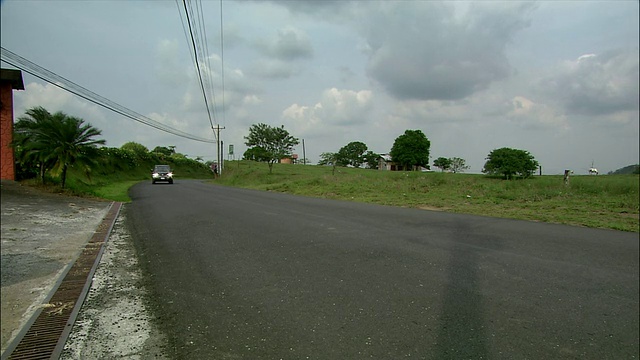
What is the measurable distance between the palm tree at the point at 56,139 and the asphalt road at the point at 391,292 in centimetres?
976

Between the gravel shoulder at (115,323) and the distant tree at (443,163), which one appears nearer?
the gravel shoulder at (115,323)

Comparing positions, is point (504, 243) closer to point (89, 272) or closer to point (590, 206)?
point (89, 272)

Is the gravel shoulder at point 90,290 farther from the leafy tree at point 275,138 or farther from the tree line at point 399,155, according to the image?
the leafy tree at point 275,138

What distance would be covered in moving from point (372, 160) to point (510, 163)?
57136 millimetres

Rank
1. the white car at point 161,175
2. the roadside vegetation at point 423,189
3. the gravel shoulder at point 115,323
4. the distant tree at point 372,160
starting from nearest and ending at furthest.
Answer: the gravel shoulder at point 115,323 → the roadside vegetation at point 423,189 → the white car at point 161,175 → the distant tree at point 372,160

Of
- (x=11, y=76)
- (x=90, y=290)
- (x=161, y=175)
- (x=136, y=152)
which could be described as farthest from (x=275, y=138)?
(x=90, y=290)

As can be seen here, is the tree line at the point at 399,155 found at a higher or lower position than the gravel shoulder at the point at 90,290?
higher

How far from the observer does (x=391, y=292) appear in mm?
4441

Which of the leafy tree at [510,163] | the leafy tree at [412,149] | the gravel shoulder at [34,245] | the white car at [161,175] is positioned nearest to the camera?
the gravel shoulder at [34,245]

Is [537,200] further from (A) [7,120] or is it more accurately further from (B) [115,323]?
(A) [7,120]

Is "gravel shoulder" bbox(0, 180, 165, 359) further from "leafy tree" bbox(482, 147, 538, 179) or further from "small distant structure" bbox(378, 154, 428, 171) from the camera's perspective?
"small distant structure" bbox(378, 154, 428, 171)

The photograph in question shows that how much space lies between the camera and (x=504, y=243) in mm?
7418

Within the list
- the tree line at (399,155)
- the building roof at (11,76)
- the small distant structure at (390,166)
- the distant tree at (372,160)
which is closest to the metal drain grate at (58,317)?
the building roof at (11,76)

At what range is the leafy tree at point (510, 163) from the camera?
1973 inches
